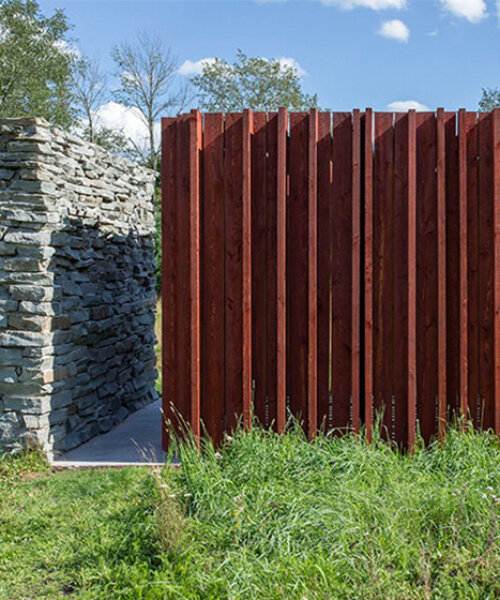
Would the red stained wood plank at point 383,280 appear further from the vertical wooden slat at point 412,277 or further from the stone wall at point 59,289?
the stone wall at point 59,289

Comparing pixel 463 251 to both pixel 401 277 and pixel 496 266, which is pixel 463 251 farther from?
pixel 401 277

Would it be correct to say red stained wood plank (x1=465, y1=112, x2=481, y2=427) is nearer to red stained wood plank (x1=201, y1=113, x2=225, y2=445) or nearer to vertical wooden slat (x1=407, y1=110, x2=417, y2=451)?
vertical wooden slat (x1=407, y1=110, x2=417, y2=451)

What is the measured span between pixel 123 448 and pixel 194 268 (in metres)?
1.78

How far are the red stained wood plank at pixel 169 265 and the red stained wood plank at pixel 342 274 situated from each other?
1.20 m

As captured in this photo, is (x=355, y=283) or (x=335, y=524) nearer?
(x=335, y=524)

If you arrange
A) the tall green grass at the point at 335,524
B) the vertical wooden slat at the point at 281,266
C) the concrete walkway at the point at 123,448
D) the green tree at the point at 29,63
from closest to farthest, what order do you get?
1. the tall green grass at the point at 335,524
2. the vertical wooden slat at the point at 281,266
3. the concrete walkway at the point at 123,448
4. the green tree at the point at 29,63

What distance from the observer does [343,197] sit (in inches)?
174

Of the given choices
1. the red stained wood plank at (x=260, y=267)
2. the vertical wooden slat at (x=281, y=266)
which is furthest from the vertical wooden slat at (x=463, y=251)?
the red stained wood plank at (x=260, y=267)

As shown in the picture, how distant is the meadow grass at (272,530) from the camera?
2.62 metres

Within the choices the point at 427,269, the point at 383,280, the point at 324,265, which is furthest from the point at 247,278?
the point at 427,269

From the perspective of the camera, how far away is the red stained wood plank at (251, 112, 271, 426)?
14.6 feet

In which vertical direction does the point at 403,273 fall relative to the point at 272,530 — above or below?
above

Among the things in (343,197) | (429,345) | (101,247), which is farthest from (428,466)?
(101,247)

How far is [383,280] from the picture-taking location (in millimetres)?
4461
